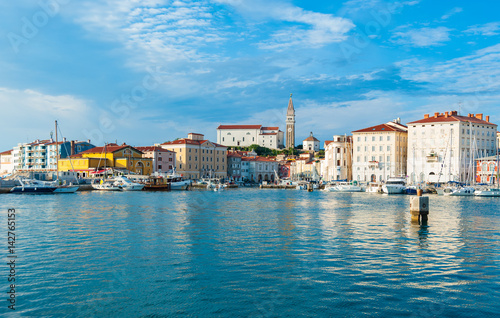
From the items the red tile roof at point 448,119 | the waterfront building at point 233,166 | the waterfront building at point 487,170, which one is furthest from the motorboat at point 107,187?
the waterfront building at point 487,170

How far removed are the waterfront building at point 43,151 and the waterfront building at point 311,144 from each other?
76.6 m

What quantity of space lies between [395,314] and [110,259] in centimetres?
922

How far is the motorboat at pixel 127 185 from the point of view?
65.7m

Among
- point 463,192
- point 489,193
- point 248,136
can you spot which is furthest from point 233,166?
point 489,193

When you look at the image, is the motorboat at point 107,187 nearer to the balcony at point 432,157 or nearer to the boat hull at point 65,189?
the boat hull at point 65,189

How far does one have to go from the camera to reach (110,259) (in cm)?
1426

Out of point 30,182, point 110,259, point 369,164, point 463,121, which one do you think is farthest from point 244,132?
point 110,259

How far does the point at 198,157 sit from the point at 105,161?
28.4 meters

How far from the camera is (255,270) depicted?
12859 millimetres

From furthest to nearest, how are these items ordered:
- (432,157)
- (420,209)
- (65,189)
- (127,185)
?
(432,157), (127,185), (65,189), (420,209)

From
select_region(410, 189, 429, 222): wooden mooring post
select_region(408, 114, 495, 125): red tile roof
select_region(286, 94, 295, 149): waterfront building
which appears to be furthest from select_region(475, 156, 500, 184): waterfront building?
select_region(286, 94, 295, 149): waterfront building

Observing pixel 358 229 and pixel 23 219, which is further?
pixel 23 219

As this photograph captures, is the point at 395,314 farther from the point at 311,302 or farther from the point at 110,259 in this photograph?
the point at 110,259

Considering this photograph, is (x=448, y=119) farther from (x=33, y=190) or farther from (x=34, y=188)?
(x=33, y=190)
